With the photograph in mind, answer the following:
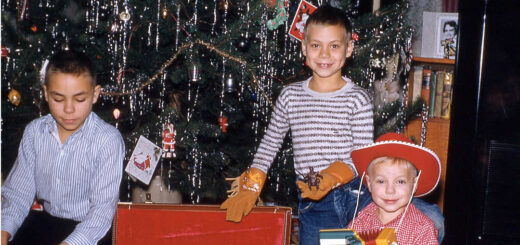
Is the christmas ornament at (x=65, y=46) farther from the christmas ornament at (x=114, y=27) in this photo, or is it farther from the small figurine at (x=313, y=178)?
the small figurine at (x=313, y=178)

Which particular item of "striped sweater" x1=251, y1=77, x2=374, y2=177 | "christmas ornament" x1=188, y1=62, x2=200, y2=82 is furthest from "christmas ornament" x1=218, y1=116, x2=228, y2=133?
"striped sweater" x1=251, y1=77, x2=374, y2=177

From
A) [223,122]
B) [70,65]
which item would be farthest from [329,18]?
[70,65]

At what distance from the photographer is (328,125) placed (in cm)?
179

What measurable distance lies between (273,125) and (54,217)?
85 cm

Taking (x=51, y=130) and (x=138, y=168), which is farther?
(x=138, y=168)

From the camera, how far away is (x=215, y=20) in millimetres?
2432

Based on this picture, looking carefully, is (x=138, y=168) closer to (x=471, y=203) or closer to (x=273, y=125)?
(x=273, y=125)

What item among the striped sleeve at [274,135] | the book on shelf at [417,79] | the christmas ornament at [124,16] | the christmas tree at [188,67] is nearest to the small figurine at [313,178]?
the striped sleeve at [274,135]

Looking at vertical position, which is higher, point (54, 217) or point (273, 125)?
point (273, 125)

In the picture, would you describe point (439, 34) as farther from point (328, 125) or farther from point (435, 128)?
point (328, 125)

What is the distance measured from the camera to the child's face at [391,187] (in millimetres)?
1640

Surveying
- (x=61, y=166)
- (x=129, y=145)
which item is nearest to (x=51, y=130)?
(x=61, y=166)

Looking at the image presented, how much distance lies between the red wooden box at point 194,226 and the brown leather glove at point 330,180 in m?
0.09

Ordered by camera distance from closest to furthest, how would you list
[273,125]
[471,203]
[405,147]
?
[405,147] < [273,125] < [471,203]
